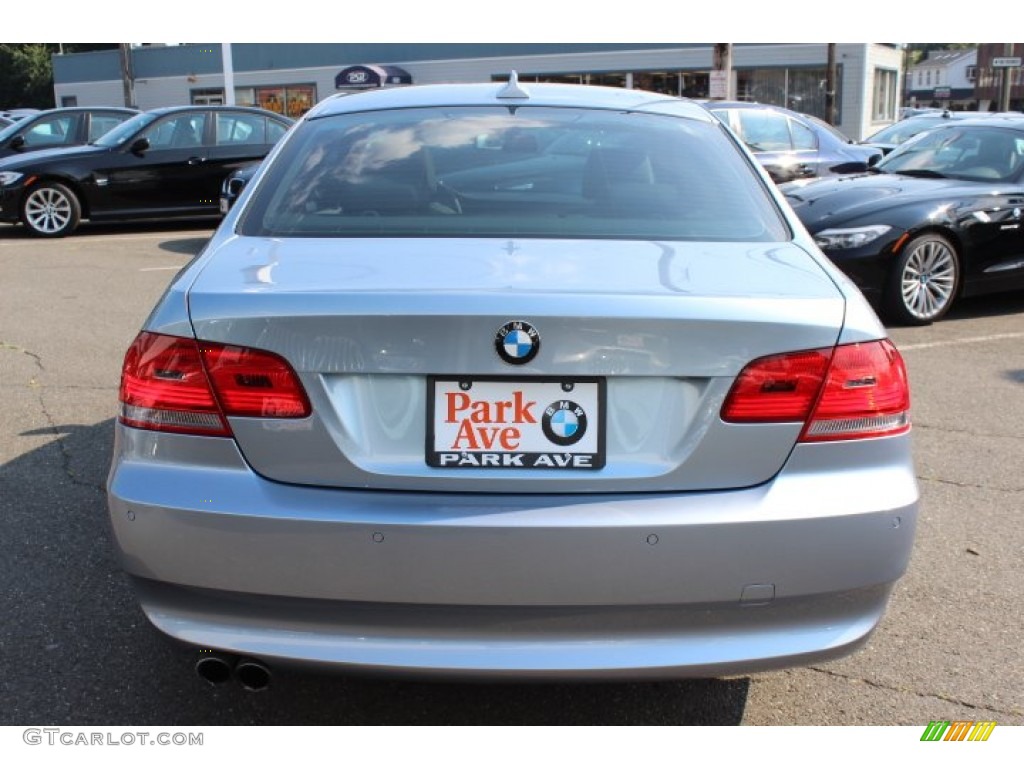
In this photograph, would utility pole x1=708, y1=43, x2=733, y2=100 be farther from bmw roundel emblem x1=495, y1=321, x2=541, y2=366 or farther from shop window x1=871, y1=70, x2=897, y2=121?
shop window x1=871, y1=70, x2=897, y2=121

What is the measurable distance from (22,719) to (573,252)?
187 cm

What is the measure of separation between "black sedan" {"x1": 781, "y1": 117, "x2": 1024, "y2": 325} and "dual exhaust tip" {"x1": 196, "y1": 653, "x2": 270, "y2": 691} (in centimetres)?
618

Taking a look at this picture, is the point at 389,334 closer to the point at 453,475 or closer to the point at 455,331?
the point at 455,331

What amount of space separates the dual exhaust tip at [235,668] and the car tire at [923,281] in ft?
21.2

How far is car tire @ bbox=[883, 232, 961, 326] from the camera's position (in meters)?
7.80

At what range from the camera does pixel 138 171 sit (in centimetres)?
1348

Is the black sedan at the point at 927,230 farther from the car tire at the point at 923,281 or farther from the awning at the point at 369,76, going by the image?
the awning at the point at 369,76

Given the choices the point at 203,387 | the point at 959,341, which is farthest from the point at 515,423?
the point at 959,341

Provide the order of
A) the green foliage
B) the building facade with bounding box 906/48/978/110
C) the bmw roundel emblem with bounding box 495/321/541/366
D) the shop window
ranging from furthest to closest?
1. the building facade with bounding box 906/48/978/110
2. the green foliage
3. the shop window
4. the bmw roundel emblem with bounding box 495/321/541/366

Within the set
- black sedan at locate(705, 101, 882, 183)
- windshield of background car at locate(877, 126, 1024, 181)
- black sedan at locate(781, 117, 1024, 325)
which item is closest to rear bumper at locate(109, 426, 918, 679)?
black sedan at locate(781, 117, 1024, 325)

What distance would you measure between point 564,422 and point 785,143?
10.7 metres

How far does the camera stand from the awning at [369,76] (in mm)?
36250

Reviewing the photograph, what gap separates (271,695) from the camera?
2.99m
